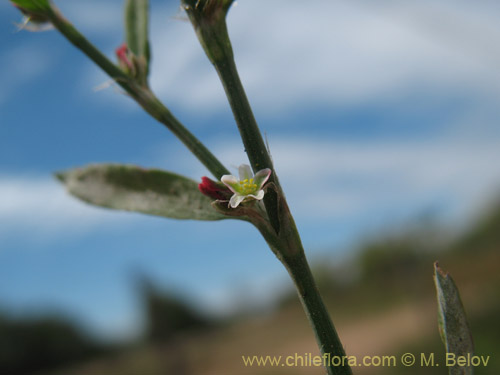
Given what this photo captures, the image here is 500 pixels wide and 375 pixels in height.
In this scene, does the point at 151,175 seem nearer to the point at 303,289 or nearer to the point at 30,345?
the point at 303,289

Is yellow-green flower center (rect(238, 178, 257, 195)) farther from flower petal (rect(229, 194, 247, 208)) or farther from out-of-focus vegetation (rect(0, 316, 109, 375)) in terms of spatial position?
out-of-focus vegetation (rect(0, 316, 109, 375))

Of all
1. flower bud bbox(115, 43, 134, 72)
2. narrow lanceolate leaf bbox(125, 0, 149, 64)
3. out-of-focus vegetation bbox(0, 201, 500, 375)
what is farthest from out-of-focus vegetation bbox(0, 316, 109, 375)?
flower bud bbox(115, 43, 134, 72)

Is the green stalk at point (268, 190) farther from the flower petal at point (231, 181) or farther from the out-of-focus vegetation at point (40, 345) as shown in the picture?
the out-of-focus vegetation at point (40, 345)

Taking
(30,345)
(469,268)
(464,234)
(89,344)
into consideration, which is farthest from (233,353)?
(464,234)

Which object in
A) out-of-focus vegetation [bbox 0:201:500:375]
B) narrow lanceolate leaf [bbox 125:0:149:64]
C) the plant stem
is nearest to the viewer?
the plant stem

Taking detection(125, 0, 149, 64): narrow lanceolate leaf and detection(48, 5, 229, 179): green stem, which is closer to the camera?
detection(48, 5, 229, 179): green stem

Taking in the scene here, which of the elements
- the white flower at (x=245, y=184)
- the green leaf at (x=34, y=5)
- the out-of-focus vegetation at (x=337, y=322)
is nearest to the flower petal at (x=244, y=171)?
the white flower at (x=245, y=184)

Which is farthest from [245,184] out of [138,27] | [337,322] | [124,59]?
[337,322]
